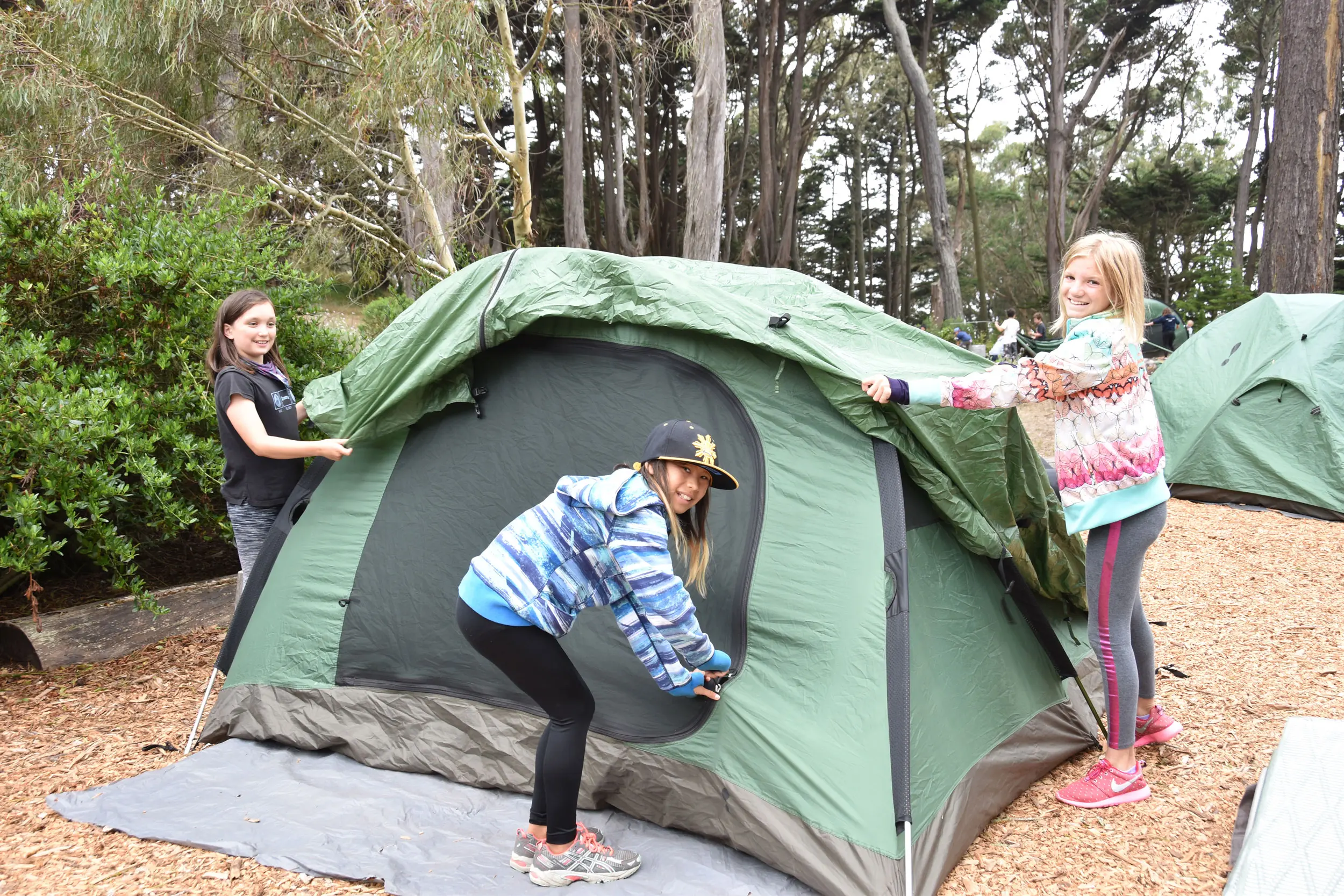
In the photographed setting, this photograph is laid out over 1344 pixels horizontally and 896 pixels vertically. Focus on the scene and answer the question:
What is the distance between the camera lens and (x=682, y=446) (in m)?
2.17

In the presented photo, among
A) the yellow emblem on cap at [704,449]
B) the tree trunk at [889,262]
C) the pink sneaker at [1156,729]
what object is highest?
the tree trunk at [889,262]

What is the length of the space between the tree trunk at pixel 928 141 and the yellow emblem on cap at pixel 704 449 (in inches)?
630

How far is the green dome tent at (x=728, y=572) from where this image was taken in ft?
8.14

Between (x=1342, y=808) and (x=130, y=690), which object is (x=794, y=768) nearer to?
(x=1342, y=808)

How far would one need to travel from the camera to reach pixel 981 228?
39094mm

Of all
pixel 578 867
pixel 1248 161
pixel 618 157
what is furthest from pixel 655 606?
pixel 1248 161

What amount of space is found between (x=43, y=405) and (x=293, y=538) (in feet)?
3.46

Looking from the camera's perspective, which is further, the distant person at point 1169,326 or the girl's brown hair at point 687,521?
the distant person at point 1169,326

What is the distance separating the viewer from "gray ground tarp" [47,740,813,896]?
2398mm

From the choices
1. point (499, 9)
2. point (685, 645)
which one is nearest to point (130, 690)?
point (685, 645)

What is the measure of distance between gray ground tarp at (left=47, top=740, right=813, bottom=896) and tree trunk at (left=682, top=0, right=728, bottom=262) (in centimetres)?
896

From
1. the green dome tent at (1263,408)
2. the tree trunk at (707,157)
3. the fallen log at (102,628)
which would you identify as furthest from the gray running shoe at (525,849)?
the tree trunk at (707,157)

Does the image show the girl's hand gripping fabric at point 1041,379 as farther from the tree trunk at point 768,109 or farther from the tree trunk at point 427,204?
the tree trunk at point 768,109

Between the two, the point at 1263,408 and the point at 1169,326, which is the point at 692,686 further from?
the point at 1169,326
